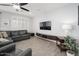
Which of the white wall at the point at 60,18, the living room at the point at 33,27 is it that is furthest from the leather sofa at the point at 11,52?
the white wall at the point at 60,18

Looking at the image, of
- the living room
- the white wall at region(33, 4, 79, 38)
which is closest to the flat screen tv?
the living room

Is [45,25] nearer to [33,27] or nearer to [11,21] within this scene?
[33,27]

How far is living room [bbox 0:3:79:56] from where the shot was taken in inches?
79.4

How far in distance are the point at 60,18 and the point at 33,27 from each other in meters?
1.38

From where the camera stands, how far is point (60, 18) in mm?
3127

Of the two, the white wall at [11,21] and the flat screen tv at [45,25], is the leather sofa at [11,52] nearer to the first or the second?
the white wall at [11,21]

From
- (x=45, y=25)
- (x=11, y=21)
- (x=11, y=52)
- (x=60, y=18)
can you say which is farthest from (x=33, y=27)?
(x=45, y=25)

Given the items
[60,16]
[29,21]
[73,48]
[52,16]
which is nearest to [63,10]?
[60,16]

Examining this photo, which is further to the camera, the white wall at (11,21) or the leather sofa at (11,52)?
the white wall at (11,21)

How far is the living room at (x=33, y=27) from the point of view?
79.4 inches

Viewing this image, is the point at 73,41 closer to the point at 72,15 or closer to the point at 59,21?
the point at 72,15

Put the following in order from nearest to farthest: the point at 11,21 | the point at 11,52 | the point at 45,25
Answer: the point at 11,52
the point at 11,21
the point at 45,25

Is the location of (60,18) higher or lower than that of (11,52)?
higher

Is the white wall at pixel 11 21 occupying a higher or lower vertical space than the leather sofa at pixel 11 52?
higher
